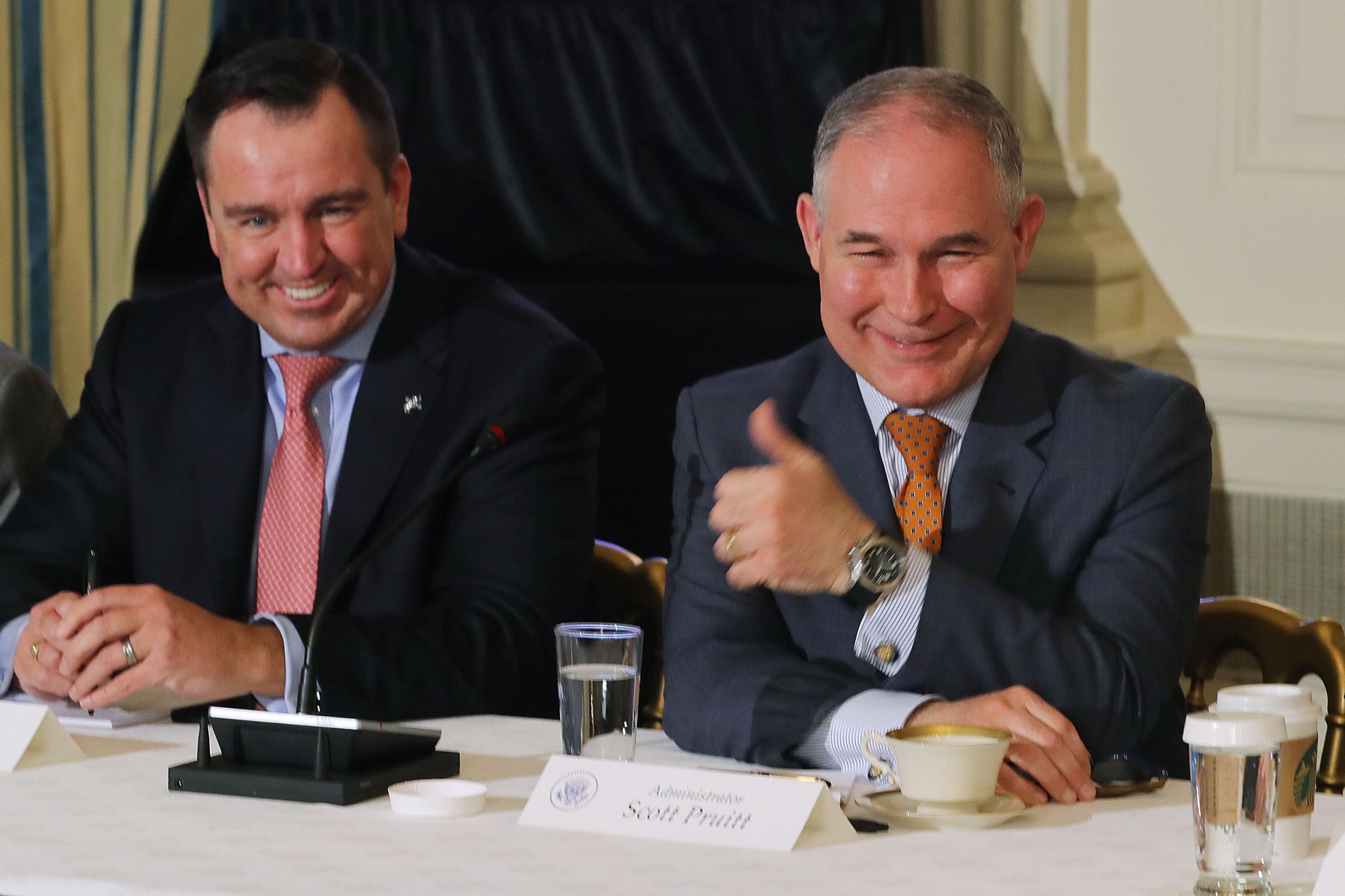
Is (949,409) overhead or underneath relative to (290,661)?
overhead

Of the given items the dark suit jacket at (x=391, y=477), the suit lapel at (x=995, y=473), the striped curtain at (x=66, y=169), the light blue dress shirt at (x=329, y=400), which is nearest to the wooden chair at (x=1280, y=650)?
the suit lapel at (x=995, y=473)

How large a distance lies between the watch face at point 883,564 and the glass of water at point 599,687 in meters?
0.27

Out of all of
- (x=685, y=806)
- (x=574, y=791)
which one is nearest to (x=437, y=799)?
(x=574, y=791)

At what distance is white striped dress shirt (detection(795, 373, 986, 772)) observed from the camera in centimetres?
192

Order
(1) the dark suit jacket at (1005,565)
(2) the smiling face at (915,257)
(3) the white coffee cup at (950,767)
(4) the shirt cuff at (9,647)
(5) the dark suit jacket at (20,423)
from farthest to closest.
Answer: (5) the dark suit jacket at (20,423) → (4) the shirt cuff at (9,647) → (2) the smiling face at (915,257) → (1) the dark suit jacket at (1005,565) → (3) the white coffee cup at (950,767)

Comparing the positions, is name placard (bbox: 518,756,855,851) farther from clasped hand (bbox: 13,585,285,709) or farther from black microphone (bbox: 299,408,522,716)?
clasped hand (bbox: 13,585,285,709)

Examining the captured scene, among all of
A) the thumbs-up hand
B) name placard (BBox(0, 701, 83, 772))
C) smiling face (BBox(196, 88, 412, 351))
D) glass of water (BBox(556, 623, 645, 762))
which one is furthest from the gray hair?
name placard (BBox(0, 701, 83, 772))

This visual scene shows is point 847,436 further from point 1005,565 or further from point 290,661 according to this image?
point 290,661

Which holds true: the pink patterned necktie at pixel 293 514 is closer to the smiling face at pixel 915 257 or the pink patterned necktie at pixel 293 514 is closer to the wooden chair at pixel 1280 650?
the smiling face at pixel 915 257

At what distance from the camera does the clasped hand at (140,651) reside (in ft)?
Result: 7.02

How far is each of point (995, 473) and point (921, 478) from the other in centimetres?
9

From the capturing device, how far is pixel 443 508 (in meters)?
2.61

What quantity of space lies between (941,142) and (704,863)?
0.93 m

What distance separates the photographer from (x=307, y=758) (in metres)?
1.82
